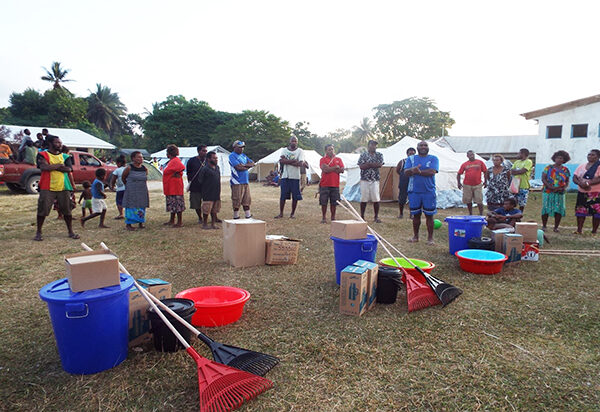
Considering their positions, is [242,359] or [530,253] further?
[530,253]

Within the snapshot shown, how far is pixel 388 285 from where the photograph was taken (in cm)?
349

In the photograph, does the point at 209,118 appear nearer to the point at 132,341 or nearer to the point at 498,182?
the point at 498,182

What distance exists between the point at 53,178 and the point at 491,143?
36.4 meters

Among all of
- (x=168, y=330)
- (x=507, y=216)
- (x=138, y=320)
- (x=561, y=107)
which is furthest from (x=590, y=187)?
(x=561, y=107)

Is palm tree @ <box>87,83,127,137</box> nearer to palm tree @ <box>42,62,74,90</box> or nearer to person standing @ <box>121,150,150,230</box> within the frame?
palm tree @ <box>42,62,74,90</box>

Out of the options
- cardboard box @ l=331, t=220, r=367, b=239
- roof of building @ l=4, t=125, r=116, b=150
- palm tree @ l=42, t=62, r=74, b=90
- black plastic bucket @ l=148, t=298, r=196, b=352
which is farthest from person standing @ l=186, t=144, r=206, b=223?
palm tree @ l=42, t=62, r=74, b=90

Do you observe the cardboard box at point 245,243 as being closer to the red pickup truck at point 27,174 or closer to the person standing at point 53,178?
the person standing at point 53,178

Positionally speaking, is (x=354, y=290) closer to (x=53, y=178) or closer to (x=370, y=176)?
(x=53, y=178)

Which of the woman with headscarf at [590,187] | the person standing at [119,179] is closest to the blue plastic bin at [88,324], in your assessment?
the person standing at [119,179]

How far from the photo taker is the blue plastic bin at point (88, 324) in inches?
86.4

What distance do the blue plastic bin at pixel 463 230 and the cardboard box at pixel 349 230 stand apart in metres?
2.00

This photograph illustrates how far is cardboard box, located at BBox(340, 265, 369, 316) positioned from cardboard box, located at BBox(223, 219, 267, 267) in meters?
1.75

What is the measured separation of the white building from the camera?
61.7ft

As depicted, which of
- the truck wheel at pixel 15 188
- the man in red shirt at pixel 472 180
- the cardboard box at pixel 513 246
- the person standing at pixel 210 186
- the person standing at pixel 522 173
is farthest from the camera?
the truck wheel at pixel 15 188
